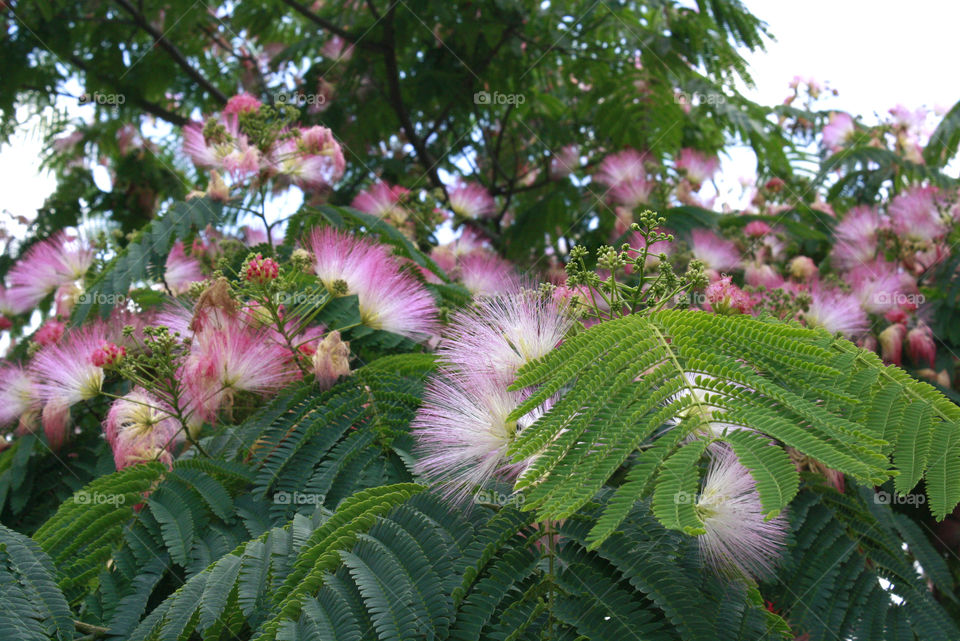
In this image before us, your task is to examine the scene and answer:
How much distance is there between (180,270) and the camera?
4.09 metres

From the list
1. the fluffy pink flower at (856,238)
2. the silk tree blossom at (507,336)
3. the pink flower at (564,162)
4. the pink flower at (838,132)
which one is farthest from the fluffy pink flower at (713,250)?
the silk tree blossom at (507,336)

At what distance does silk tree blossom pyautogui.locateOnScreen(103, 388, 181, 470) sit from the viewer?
2.81m

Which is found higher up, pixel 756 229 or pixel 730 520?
pixel 756 229

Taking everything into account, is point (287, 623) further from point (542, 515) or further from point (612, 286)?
point (612, 286)

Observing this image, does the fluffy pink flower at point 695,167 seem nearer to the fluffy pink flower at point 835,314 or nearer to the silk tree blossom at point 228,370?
the fluffy pink flower at point 835,314

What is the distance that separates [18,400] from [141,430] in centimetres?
90

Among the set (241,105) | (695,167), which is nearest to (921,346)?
(695,167)

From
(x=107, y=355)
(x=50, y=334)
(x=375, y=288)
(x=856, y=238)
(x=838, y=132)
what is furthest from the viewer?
(x=838, y=132)

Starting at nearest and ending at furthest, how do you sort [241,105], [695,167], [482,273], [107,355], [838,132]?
[107,355] → [241,105] → [482,273] → [695,167] → [838,132]

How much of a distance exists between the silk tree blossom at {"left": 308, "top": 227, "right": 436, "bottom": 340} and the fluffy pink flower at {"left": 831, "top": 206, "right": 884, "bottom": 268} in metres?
2.82

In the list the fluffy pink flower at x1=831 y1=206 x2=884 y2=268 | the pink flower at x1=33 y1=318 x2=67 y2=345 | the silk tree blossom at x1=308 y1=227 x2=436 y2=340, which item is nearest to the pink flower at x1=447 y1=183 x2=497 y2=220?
the fluffy pink flower at x1=831 y1=206 x2=884 y2=268

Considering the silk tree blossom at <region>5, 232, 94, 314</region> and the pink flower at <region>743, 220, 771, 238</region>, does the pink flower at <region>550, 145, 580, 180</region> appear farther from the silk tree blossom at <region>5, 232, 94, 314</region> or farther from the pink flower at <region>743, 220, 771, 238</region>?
the silk tree blossom at <region>5, 232, 94, 314</region>

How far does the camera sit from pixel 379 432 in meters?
2.56

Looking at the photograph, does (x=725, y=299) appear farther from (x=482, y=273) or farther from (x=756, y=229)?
(x=756, y=229)
